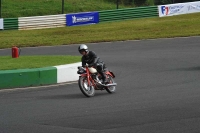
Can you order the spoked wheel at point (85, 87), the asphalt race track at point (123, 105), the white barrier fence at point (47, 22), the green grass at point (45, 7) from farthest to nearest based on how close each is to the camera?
1. the green grass at point (45, 7)
2. the white barrier fence at point (47, 22)
3. the spoked wheel at point (85, 87)
4. the asphalt race track at point (123, 105)

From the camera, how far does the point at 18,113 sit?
10.9m

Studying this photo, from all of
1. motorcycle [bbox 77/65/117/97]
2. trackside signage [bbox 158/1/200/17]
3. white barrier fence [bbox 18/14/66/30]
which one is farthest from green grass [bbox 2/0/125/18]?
motorcycle [bbox 77/65/117/97]

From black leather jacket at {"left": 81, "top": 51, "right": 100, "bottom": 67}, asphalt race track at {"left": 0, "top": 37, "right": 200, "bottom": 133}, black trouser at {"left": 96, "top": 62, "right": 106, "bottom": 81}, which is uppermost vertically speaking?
black leather jacket at {"left": 81, "top": 51, "right": 100, "bottom": 67}

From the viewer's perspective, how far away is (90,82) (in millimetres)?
13242

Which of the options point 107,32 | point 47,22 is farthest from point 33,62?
point 47,22

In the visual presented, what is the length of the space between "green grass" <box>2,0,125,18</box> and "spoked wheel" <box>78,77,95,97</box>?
29192 mm

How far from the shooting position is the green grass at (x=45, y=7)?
42.5m

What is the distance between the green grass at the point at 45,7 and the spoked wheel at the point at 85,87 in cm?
2919

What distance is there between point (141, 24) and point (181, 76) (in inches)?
839

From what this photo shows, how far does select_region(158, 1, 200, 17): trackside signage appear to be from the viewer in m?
40.8

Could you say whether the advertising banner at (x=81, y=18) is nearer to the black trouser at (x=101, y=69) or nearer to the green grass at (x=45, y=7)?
the green grass at (x=45, y=7)

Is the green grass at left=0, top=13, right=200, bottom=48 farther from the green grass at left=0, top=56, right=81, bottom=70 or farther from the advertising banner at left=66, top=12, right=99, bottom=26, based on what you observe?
the green grass at left=0, top=56, right=81, bottom=70

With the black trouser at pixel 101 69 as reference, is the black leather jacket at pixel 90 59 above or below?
above

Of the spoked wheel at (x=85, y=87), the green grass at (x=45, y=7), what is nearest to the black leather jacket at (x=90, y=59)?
the spoked wheel at (x=85, y=87)
